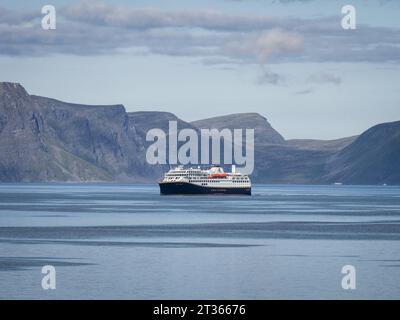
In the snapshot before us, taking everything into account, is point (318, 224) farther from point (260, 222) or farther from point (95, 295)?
point (95, 295)

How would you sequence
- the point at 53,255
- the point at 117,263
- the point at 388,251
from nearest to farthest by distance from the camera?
1. the point at 117,263
2. the point at 53,255
3. the point at 388,251

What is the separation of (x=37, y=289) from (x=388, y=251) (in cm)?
3424

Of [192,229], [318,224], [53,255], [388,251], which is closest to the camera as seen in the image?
[53,255]

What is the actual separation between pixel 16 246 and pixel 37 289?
27540 millimetres

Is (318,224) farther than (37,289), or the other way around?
(318,224)

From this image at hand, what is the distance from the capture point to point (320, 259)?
71562mm

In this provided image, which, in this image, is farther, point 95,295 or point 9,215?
point 9,215

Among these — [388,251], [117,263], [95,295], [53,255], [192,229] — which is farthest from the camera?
[192,229]
